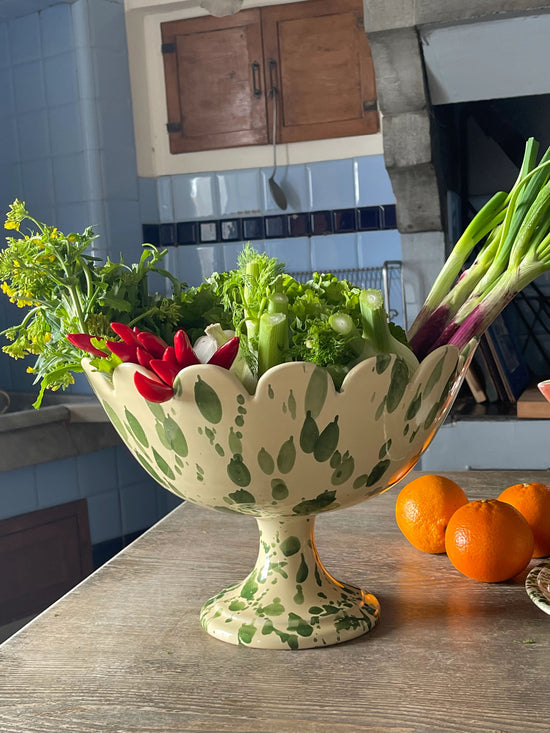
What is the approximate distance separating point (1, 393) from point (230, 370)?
7.05 ft

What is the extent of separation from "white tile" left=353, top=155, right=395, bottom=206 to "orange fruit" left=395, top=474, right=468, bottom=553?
178 cm

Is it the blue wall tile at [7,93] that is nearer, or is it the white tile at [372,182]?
the white tile at [372,182]

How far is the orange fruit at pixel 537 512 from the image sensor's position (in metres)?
0.77

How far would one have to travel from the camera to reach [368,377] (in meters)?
0.57

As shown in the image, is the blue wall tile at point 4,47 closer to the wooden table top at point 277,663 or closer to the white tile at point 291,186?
the white tile at point 291,186

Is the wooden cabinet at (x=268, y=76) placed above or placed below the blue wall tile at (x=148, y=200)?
above

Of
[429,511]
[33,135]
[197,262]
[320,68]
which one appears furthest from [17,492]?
[429,511]

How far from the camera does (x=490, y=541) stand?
0.69m

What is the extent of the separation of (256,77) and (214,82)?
→ 146mm

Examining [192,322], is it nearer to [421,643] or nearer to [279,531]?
[279,531]

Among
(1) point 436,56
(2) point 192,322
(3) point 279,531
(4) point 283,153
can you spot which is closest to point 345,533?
(3) point 279,531

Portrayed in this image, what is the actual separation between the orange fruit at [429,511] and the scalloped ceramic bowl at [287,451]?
133mm

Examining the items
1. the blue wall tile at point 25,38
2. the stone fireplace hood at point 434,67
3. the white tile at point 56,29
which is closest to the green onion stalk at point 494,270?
the stone fireplace hood at point 434,67

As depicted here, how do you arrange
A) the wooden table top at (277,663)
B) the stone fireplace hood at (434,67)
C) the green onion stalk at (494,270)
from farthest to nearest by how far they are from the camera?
the stone fireplace hood at (434,67)
the green onion stalk at (494,270)
the wooden table top at (277,663)
